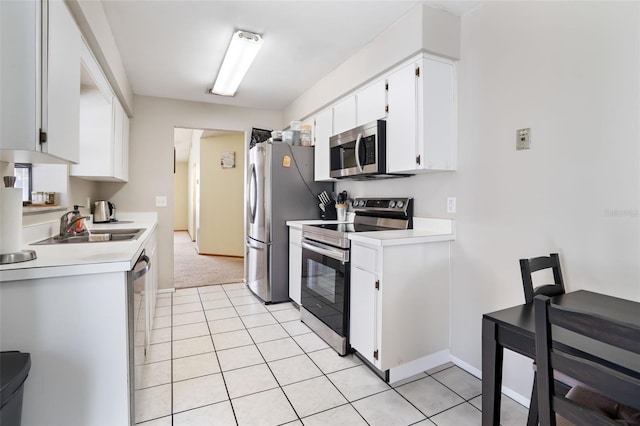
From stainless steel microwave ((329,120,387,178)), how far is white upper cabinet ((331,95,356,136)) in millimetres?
116

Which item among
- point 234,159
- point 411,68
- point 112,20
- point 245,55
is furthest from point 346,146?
point 234,159

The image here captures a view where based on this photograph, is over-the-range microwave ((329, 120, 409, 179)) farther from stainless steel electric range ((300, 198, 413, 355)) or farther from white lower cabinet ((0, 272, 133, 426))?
white lower cabinet ((0, 272, 133, 426))

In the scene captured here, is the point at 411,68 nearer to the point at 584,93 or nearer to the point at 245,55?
the point at 584,93

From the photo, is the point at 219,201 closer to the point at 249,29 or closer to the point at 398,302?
the point at 249,29

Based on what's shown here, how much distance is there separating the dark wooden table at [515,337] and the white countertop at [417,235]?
0.80 meters

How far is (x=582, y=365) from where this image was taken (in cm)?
82

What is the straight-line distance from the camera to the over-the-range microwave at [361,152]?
2.43m

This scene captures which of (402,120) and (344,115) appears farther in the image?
(344,115)

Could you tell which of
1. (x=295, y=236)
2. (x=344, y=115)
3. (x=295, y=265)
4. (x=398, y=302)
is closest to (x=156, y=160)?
(x=295, y=236)

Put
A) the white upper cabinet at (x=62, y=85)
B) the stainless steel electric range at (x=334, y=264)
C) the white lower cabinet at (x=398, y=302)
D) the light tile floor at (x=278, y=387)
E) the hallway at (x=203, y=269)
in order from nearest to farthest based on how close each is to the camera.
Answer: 1. the white upper cabinet at (x=62, y=85)
2. the light tile floor at (x=278, y=387)
3. the white lower cabinet at (x=398, y=302)
4. the stainless steel electric range at (x=334, y=264)
5. the hallway at (x=203, y=269)

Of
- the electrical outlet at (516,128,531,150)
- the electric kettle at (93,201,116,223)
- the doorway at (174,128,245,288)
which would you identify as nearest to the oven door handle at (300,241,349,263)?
the electrical outlet at (516,128,531,150)

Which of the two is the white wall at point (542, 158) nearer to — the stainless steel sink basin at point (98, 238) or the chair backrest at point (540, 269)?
the chair backrest at point (540, 269)

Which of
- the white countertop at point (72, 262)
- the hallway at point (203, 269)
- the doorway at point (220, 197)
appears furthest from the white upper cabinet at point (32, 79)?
the doorway at point (220, 197)

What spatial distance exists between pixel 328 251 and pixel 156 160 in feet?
8.84
